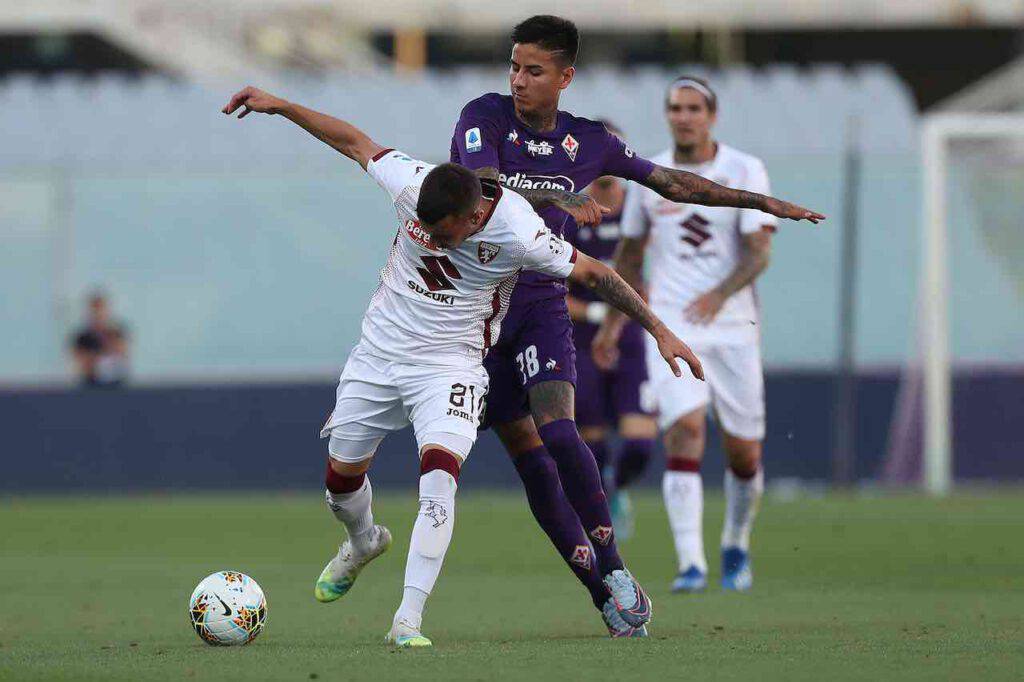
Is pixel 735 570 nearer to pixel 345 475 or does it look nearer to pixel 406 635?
pixel 345 475

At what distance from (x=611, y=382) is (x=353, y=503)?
5.93 metres

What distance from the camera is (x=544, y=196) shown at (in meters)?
7.57

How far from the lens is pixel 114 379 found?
1906cm

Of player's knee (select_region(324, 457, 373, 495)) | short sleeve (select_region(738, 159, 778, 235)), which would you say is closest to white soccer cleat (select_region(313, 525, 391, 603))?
player's knee (select_region(324, 457, 373, 495))

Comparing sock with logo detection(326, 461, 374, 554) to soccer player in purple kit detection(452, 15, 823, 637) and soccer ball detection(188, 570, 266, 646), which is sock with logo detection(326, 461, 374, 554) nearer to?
soccer player in purple kit detection(452, 15, 823, 637)

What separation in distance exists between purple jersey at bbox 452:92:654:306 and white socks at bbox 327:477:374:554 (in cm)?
103

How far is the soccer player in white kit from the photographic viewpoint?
704 centimetres

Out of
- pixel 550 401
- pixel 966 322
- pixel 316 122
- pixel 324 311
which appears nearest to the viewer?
pixel 316 122

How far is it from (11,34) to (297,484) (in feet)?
57.7

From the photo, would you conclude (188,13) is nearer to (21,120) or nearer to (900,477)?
(21,120)

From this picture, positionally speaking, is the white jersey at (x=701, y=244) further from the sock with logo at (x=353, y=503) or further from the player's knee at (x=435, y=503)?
the player's knee at (x=435, y=503)

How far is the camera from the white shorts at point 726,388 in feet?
33.4

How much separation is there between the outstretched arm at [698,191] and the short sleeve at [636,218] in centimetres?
243

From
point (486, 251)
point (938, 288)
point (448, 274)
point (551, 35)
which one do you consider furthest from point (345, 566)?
point (938, 288)
